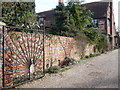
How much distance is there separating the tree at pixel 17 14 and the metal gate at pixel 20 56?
77 cm

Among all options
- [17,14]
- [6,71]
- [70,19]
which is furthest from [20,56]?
[70,19]

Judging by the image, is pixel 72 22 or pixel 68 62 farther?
pixel 72 22

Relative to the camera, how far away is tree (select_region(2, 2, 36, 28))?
5734 millimetres

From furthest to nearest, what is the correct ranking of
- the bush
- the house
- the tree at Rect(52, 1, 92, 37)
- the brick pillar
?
the house, the tree at Rect(52, 1, 92, 37), the bush, the brick pillar

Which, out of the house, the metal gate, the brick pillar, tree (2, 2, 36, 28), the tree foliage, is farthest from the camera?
the house

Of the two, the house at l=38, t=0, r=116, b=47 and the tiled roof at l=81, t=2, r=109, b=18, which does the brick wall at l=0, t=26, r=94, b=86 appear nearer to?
the house at l=38, t=0, r=116, b=47

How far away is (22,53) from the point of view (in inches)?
195

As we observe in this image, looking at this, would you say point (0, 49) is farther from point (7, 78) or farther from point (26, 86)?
point (26, 86)

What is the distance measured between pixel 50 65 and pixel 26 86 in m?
2.66

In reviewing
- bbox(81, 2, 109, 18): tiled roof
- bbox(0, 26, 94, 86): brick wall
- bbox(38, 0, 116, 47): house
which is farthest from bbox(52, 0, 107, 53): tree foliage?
bbox(81, 2, 109, 18): tiled roof

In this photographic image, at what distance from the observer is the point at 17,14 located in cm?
609

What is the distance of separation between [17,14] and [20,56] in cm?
227

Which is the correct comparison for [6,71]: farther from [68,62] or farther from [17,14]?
[68,62]

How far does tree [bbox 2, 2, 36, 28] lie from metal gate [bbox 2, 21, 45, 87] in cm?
77
